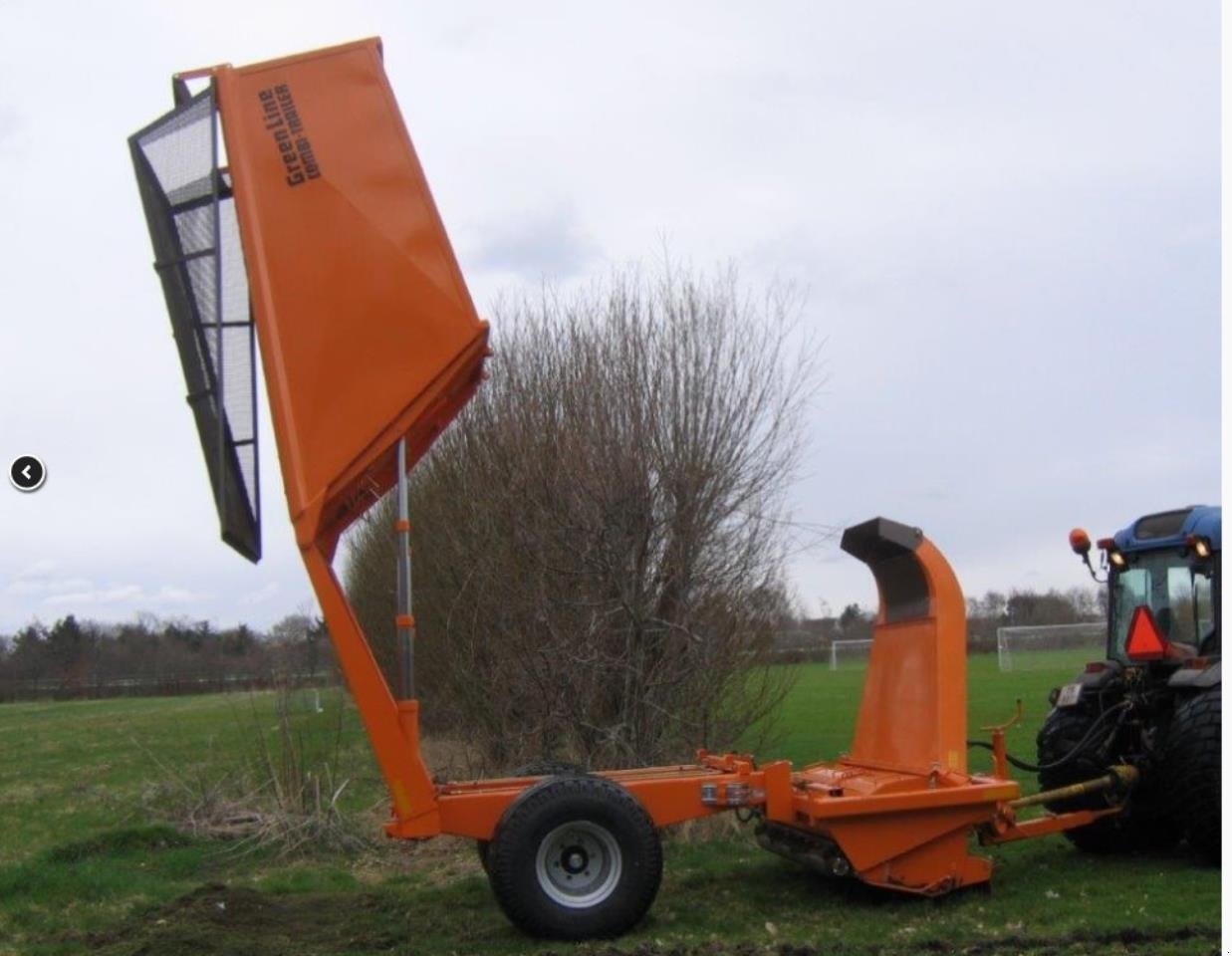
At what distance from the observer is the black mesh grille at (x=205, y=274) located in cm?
757

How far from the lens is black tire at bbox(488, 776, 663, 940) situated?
7.24 meters

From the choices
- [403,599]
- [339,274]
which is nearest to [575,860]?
[403,599]

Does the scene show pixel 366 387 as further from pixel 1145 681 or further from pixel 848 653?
pixel 848 653

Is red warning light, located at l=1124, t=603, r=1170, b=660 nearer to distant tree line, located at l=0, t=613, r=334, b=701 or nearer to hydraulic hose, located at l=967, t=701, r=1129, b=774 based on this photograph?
hydraulic hose, located at l=967, t=701, r=1129, b=774

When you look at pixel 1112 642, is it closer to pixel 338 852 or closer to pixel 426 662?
pixel 338 852

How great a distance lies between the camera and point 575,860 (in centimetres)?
744

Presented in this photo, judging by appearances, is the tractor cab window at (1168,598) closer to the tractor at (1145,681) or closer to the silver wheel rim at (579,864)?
the tractor at (1145,681)

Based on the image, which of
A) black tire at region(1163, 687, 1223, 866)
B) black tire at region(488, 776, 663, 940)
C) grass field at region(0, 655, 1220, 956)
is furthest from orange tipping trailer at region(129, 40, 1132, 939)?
black tire at region(1163, 687, 1223, 866)

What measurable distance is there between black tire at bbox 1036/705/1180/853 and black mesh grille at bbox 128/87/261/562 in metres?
5.73

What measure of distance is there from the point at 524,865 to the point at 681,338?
21.5ft

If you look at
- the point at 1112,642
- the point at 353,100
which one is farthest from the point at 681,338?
the point at 353,100

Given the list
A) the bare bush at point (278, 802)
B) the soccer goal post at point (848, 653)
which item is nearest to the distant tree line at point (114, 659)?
the soccer goal post at point (848, 653)

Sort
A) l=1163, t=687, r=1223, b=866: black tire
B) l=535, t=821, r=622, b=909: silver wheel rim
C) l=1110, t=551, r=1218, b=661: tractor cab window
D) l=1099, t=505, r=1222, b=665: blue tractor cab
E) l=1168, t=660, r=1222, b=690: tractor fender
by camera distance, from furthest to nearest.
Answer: l=1110, t=551, r=1218, b=661: tractor cab window < l=1099, t=505, r=1222, b=665: blue tractor cab < l=1168, t=660, r=1222, b=690: tractor fender < l=1163, t=687, r=1223, b=866: black tire < l=535, t=821, r=622, b=909: silver wheel rim

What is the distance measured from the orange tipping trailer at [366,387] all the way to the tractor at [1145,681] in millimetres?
1658
